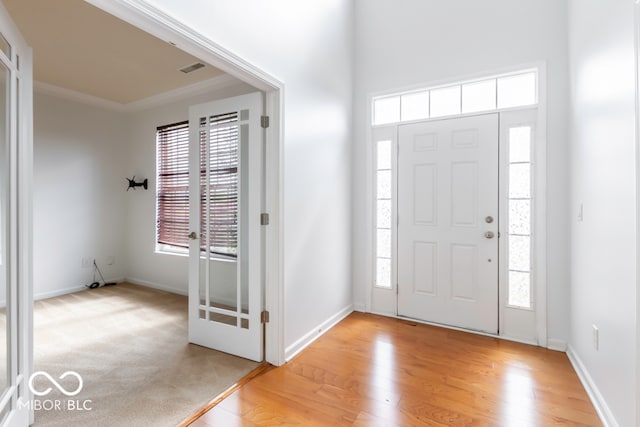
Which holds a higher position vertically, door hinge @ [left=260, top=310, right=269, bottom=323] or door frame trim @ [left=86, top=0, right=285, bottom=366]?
door frame trim @ [left=86, top=0, right=285, bottom=366]

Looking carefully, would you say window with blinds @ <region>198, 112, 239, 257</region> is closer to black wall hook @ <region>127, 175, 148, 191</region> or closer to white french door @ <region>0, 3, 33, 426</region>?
white french door @ <region>0, 3, 33, 426</region>

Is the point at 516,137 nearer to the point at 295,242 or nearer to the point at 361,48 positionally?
the point at 361,48

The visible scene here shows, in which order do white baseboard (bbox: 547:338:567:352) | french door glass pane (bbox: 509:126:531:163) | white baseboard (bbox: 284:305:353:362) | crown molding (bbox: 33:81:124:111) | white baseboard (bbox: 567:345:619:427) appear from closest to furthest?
white baseboard (bbox: 567:345:619:427) < white baseboard (bbox: 284:305:353:362) < white baseboard (bbox: 547:338:567:352) < french door glass pane (bbox: 509:126:531:163) < crown molding (bbox: 33:81:124:111)

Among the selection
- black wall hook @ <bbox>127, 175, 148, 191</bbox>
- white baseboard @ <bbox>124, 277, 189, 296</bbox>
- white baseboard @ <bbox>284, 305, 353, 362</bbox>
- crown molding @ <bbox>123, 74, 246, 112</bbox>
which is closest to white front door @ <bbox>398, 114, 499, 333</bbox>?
white baseboard @ <bbox>284, 305, 353, 362</bbox>

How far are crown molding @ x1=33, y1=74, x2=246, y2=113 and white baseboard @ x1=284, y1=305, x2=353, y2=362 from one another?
2884 mm

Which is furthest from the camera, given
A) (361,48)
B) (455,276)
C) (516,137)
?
(361,48)

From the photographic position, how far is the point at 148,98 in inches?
177

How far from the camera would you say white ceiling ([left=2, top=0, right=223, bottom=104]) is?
8.26ft

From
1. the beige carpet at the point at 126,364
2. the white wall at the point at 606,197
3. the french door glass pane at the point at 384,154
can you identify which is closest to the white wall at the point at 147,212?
the beige carpet at the point at 126,364

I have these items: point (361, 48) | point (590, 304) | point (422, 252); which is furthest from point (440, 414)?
point (361, 48)

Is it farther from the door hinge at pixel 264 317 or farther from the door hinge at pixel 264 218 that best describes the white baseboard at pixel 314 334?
the door hinge at pixel 264 218

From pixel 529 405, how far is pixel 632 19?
2.10 meters

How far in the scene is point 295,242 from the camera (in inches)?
101

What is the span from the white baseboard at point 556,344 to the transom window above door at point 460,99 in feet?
6.65
